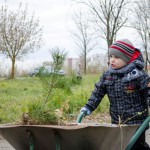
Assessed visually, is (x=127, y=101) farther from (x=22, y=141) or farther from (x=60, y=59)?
(x=22, y=141)

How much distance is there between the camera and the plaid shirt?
3293 millimetres

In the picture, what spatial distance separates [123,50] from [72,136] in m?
1.25

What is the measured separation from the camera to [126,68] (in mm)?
3369

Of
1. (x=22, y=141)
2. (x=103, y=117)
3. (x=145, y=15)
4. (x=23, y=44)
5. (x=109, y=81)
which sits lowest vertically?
(x=103, y=117)

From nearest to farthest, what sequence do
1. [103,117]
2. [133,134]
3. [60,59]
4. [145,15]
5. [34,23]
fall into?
1. [133,134]
2. [60,59]
3. [103,117]
4. [145,15]
5. [34,23]

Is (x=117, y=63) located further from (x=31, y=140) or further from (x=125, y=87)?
(x=31, y=140)

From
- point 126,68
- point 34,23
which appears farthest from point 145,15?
point 126,68

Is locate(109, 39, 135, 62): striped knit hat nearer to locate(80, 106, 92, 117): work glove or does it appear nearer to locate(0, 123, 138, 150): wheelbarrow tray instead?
locate(80, 106, 92, 117): work glove

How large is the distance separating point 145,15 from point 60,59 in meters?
26.8

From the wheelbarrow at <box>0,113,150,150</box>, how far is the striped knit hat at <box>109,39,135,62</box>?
1.00 metres

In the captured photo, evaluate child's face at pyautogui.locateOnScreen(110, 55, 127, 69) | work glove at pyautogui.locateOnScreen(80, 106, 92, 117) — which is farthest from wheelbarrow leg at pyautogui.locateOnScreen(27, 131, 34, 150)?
child's face at pyautogui.locateOnScreen(110, 55, 127, 69)

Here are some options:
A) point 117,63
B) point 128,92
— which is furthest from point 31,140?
point 117,63

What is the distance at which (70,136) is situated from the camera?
7.76 ft

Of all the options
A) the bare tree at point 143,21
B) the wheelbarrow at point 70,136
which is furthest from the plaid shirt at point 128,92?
the bare tree at point 143,21
